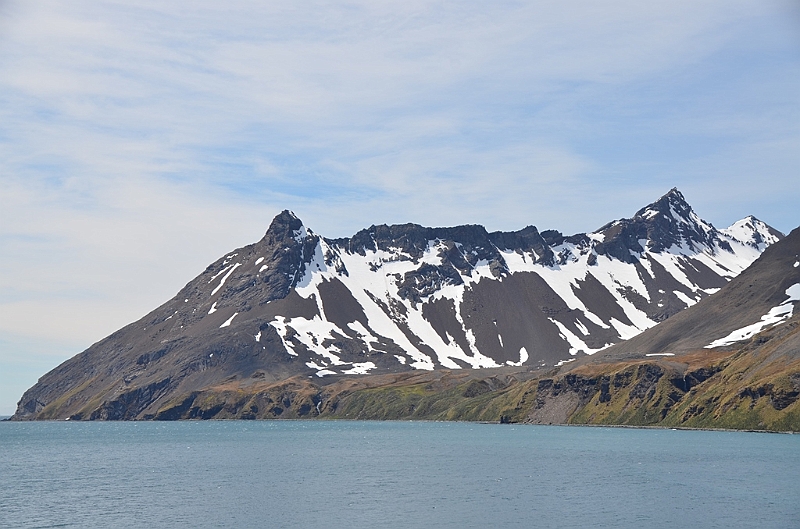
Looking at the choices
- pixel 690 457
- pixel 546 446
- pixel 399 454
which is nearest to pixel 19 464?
pixel 399 454

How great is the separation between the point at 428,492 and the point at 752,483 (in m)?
39.8

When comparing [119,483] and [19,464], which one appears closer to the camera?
[119,483]

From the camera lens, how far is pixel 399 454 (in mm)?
161125

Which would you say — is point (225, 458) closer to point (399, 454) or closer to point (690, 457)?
point (399, 454)

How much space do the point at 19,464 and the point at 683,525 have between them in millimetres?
118609

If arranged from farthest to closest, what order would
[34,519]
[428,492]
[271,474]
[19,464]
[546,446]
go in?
1. [546,446]
2. [19,464]
3. [271,474]
4. [428,492]
5. [34,519]

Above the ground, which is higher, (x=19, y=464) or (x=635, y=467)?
(x=19, y=464)

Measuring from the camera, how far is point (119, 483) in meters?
119

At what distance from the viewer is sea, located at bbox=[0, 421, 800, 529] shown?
85188 millimetres

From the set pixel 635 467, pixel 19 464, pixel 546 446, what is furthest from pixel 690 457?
pixel 19 464

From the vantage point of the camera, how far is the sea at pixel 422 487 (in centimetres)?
8519

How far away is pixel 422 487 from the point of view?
109 m

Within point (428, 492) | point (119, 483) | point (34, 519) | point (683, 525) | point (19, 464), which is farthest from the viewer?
point (19, 464)

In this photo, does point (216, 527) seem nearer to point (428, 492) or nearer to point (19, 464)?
point (428, 492)
